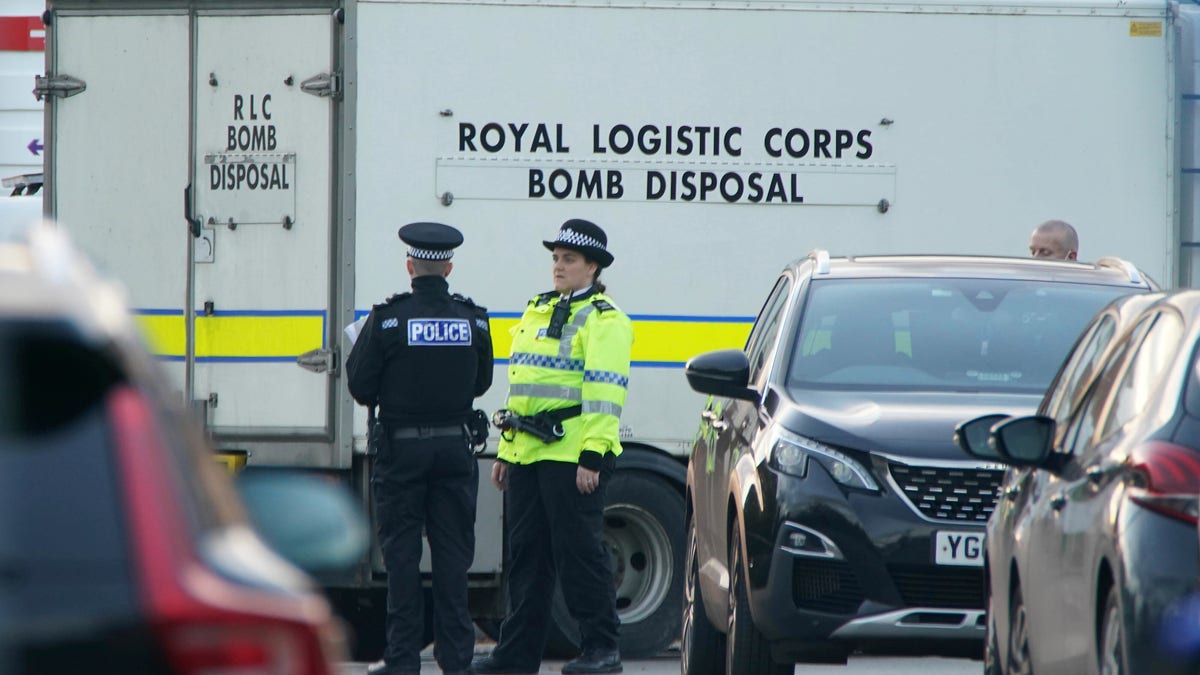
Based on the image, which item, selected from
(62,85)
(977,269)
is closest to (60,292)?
(977,269)

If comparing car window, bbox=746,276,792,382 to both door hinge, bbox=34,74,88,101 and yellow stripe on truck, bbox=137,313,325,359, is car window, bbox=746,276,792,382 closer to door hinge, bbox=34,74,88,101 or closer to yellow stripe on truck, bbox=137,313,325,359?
yellow stripe on truck, bbox=137,313,325,359

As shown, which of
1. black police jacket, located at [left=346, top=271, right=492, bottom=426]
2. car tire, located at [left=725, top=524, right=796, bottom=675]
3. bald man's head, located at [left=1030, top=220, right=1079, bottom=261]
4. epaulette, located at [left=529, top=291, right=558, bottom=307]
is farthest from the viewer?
bald man's head, located at [left=1030, top=220, right=1079, bottom=261]

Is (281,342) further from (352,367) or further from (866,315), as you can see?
(866,315)

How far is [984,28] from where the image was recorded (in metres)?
9.91

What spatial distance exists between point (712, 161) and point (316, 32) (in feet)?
6.58

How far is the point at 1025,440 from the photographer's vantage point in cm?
502

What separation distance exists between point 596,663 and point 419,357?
165 centimetres

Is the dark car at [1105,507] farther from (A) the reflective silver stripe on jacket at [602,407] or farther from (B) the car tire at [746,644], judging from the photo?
(A) the reflective silver stripe on jacket at [602,407]

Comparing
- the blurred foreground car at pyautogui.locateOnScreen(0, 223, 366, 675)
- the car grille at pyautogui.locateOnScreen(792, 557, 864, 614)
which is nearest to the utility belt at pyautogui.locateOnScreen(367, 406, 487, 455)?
the car grille at pyautogui.locateOnScreen(792, 557, 864, 614)

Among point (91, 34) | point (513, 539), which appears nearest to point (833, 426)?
point (513, 539)

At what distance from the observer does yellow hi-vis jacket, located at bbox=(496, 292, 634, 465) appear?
859 centimetres

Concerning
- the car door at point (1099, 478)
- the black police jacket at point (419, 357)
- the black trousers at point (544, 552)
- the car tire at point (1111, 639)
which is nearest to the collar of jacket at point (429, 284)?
the black police jacket at point (419, 357)

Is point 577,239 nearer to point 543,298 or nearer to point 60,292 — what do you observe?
point 543,298

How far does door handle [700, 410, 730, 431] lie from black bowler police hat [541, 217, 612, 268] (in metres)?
0.95
